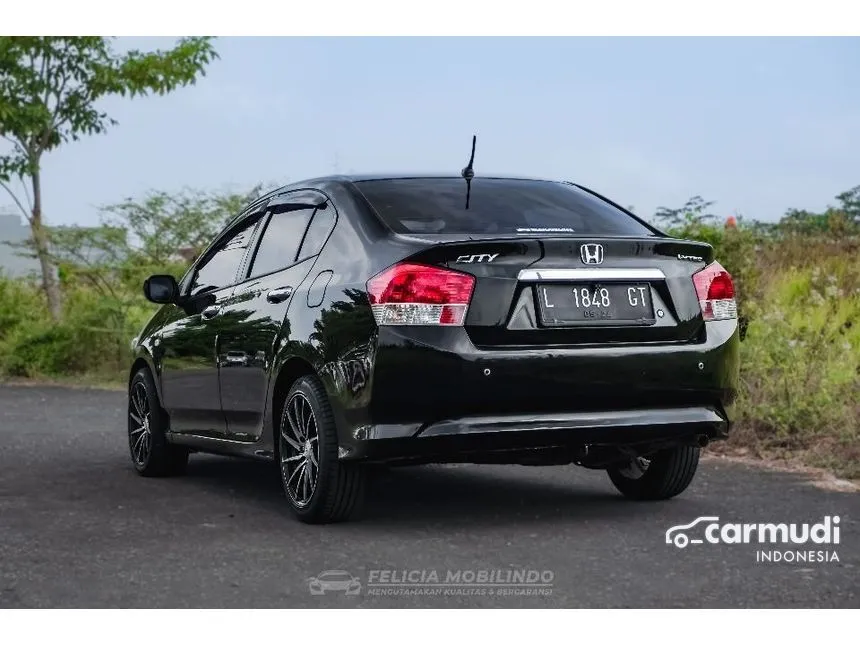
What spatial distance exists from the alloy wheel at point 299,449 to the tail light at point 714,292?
1.96m

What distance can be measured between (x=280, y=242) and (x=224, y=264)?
86 centimetres

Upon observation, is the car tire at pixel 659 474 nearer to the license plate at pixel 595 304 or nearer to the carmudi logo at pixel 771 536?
the carmudi logo at pixel 771 536

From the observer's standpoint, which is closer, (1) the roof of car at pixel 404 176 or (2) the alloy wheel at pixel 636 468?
(1) the roof of car at pixel 404 176

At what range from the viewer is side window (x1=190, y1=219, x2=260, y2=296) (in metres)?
8.88

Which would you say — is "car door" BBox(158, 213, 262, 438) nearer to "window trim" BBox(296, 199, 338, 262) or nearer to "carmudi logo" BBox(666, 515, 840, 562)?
"window trim" BBox(296, 199, 338, 262)

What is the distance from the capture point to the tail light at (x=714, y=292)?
7383 millimetres

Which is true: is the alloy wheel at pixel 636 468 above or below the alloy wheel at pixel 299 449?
below

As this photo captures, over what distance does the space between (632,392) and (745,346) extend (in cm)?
536

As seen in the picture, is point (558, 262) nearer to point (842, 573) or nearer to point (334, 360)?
point (334, 360)

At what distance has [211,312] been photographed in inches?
352

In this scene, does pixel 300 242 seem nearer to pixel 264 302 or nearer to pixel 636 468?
pixel 264 302

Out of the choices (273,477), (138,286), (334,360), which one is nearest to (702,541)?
(334,360)

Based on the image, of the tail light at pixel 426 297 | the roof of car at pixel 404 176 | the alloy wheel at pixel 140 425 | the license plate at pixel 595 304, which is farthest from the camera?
the alloy wheel at pixel 140 425

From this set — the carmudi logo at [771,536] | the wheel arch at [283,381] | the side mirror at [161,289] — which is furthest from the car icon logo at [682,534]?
the side mirror at [161,289]
